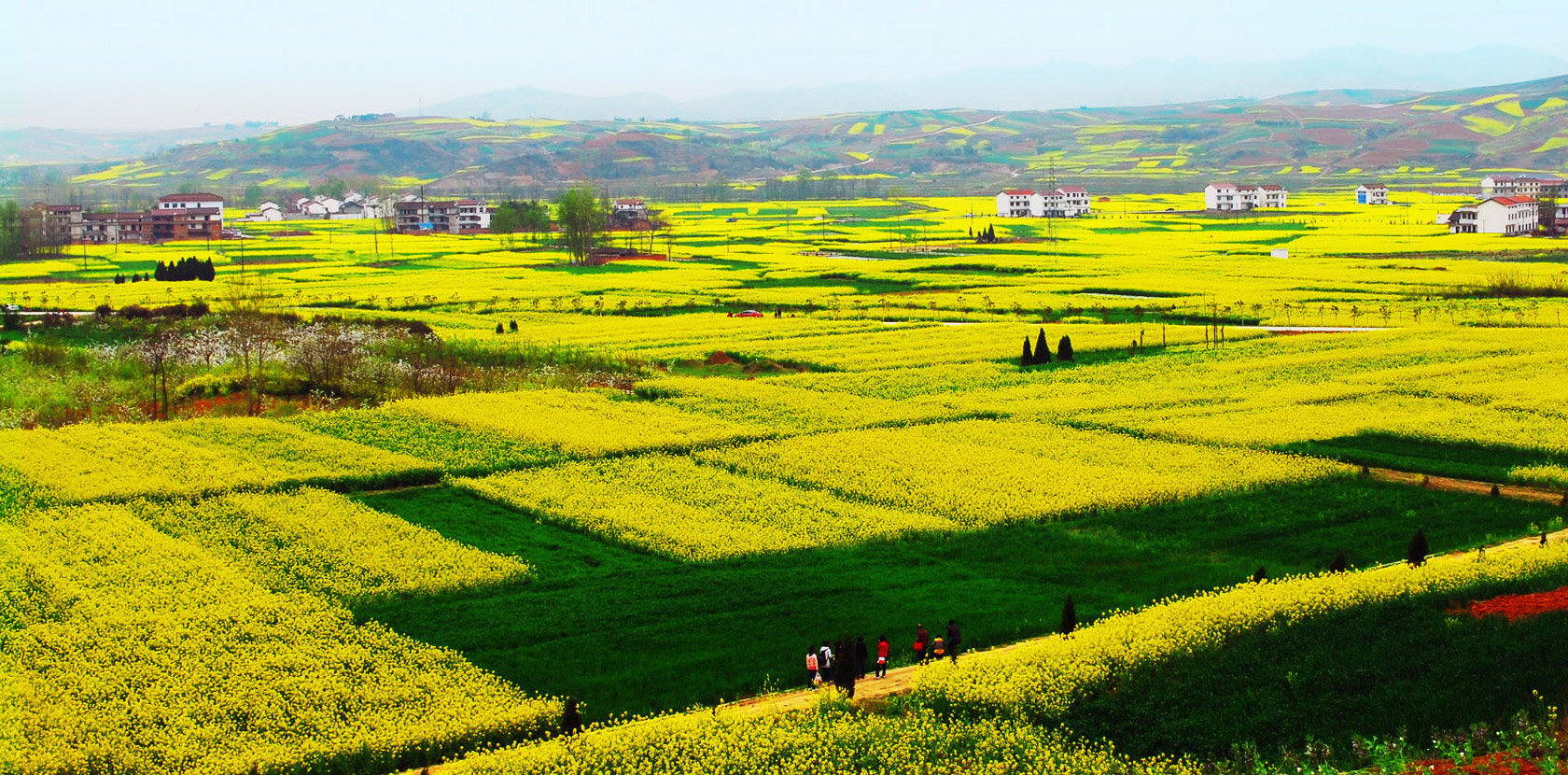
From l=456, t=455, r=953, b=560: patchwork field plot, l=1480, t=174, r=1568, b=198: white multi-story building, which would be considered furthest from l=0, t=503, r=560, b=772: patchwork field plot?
l=1480, t=174, r=1568, b=198: white multi-story building

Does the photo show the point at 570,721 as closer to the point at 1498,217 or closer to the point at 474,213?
the point at 1498,217

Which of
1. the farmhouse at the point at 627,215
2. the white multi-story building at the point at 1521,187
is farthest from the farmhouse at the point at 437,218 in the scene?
the white multi-story building at the point at 1521,187

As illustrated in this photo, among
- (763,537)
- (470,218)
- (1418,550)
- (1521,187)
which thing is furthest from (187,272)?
(1521,187)

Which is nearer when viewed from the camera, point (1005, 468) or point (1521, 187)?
point (1005, 468)

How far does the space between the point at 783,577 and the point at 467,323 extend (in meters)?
41.6

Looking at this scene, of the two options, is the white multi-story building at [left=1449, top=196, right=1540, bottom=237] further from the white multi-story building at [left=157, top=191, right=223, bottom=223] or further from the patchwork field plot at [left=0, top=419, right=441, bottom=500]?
the white multi-story building at [left=157, top=191, right=223, bottom=223]

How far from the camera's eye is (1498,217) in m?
108

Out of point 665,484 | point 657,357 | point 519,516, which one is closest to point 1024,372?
point 657,357

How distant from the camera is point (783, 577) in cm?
2623

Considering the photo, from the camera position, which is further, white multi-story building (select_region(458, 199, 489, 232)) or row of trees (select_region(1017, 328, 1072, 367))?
white multi-story building (select_region(458, 199, 489, 232))

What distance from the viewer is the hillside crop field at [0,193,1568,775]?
20.0 metres

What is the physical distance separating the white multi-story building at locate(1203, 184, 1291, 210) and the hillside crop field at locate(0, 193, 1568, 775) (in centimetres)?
9547

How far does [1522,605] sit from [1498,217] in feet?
314

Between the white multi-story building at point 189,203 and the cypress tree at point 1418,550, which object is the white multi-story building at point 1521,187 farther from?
the white multi-story building at point 189,203
